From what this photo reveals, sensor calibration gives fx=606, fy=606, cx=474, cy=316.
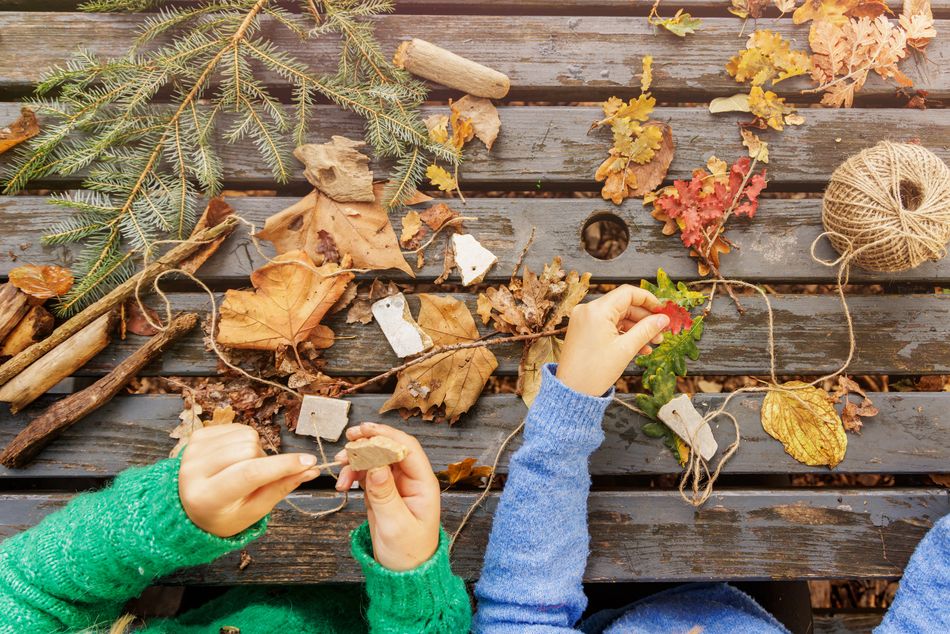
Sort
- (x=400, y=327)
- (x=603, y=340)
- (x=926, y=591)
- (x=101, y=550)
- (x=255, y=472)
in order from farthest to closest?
(x=400, y=327) < (x=926, y=591) < (x=603, y=340) < (x=101, y=550) < (x=255, y=472)

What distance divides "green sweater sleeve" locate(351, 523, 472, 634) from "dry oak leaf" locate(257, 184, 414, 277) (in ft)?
2.29

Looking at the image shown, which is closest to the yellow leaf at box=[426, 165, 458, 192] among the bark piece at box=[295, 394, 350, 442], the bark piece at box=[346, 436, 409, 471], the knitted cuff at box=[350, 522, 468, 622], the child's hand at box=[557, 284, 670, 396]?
the child's hand at box=[557, 284, 670, 396]

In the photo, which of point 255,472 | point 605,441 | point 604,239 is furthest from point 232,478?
point 604,239

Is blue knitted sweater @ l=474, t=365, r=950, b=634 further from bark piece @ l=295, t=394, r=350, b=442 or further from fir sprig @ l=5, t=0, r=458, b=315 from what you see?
fir sprig @ l=5, t=0, r=458, b=315

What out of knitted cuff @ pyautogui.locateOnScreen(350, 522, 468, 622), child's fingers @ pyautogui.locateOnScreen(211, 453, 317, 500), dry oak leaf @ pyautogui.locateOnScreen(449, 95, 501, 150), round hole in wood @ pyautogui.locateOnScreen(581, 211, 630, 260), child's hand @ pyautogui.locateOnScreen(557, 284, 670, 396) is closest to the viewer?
child's fingers @ pyautogui.locateOnScreen(211, 453, 317, 500)

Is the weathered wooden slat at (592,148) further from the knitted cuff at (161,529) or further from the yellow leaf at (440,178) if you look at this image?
the knitted cuff at (161,529)

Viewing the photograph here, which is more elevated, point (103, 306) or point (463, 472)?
point (103, 306)

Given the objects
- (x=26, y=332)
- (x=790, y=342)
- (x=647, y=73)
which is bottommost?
(x=790, y=342)

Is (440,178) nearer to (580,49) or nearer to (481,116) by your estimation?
(481,116)

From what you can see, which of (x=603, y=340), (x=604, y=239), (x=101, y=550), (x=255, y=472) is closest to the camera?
(x=255, y=472)

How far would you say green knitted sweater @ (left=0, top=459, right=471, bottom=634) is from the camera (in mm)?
1234

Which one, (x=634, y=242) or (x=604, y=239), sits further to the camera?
(x=604, y=239)

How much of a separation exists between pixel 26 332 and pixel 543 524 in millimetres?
1438

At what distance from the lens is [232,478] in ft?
3.77
